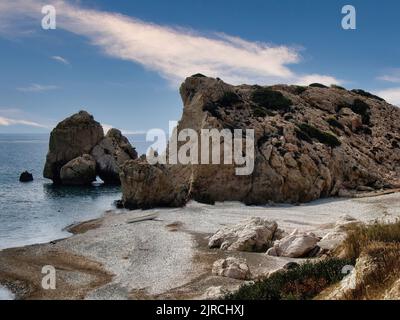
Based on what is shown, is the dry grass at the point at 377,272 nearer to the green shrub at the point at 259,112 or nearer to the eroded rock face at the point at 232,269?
the eroded rock face at the point at 232,269

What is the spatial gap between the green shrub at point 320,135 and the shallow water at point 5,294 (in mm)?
39282

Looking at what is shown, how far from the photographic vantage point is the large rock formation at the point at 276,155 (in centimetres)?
4612

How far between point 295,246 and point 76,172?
65683 mm

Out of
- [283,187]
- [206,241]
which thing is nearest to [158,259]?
[206,241]

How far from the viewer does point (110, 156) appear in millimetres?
91062

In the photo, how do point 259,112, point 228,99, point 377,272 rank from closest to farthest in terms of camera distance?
point 377,272 < point 228,99 < point 259,112

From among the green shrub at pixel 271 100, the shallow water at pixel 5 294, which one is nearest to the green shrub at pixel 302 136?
the green shrub at pixel 271 100

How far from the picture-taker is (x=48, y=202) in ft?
195

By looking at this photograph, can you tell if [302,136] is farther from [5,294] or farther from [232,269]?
[5,294]

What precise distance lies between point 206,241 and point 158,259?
461 centimetres

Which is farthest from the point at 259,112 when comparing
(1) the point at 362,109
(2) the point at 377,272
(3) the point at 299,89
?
(2) the point at 377,272
